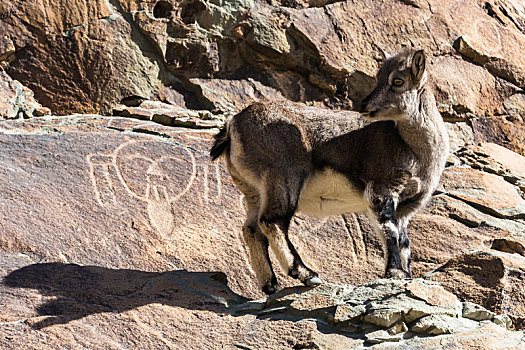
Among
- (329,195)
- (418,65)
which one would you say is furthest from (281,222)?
(418,65)

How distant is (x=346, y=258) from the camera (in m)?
8.10

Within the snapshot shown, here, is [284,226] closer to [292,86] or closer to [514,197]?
[514,197]

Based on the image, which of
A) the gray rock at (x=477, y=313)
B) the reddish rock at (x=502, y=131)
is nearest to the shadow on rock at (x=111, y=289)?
the gray rock at (x=477, y=313)

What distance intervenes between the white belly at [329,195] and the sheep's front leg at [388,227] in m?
0.23

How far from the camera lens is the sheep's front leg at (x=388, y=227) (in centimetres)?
643

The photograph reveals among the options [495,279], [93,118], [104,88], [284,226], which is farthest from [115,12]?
[495,279]

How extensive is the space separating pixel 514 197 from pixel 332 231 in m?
2.94

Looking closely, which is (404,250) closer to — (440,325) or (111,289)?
(440,325)

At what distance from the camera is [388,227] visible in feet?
21.6

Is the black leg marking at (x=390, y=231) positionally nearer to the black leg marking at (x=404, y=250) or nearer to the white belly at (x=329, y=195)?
the black leg marking at (x=404, y=250)

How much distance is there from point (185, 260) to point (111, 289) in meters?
1.48

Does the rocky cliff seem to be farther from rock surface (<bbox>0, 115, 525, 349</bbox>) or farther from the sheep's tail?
the sheep's tail

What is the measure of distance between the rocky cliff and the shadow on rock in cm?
2

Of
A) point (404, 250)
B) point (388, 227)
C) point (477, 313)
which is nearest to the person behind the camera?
point (477, 313)
